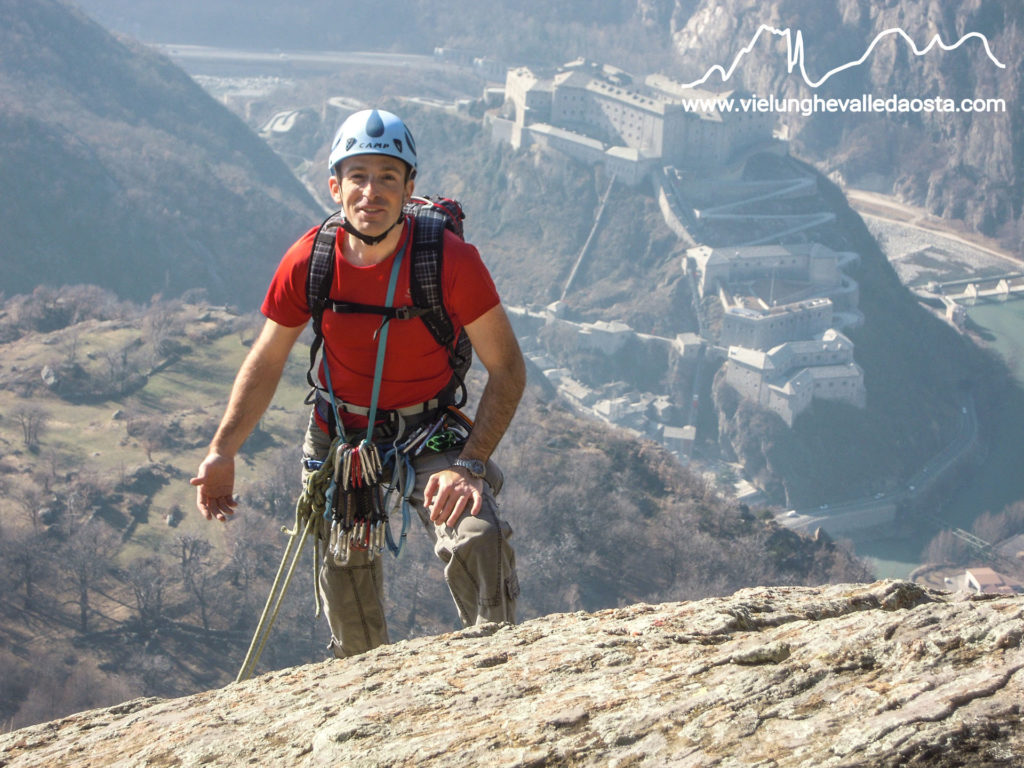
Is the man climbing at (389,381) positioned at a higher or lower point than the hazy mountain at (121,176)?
lower

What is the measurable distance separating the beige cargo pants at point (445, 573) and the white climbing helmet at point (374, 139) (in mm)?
1291

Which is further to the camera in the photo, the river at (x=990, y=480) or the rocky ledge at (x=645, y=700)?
the river at (x=990, y=480)

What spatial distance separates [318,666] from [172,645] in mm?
20416

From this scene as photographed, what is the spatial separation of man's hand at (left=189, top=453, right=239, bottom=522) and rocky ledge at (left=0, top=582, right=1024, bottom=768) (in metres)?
0.79

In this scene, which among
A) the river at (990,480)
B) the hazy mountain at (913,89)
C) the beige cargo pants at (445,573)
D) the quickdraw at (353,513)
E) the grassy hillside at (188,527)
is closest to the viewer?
the beige cargo pants at (445,573)

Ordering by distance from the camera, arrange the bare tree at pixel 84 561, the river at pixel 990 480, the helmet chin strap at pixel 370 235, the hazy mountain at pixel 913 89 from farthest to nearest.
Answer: the hazy mountain at pixel 913 89 → the river at pixel 990 480 → the bare tree at pixel 84 561 → the helmet chin strap at pixel 370 235

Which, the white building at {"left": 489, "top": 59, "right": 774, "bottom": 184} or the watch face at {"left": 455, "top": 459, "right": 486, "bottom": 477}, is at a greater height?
the white building at {"left": 489, "top": 59, "right": 774, "bottom": 184}

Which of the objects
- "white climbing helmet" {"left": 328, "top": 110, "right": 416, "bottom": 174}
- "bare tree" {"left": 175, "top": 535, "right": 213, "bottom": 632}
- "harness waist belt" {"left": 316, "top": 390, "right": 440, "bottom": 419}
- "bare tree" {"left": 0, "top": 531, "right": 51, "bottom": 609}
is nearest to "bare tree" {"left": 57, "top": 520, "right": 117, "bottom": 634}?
"bare tree" {"left": 0, "top": 531, "right": 51, "bottom": 609}

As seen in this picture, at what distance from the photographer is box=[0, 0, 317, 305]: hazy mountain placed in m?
59.9

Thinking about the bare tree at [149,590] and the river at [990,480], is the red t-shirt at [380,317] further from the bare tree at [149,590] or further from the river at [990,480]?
the river at [990,480]

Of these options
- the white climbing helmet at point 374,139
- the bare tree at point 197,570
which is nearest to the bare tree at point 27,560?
the bare tree at point 197,570

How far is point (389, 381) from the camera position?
4.52 m

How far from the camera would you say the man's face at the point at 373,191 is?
4230mm

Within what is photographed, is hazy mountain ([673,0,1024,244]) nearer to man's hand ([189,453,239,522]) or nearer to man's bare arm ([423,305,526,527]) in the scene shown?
man's bare arm ([423,305,526,527])
